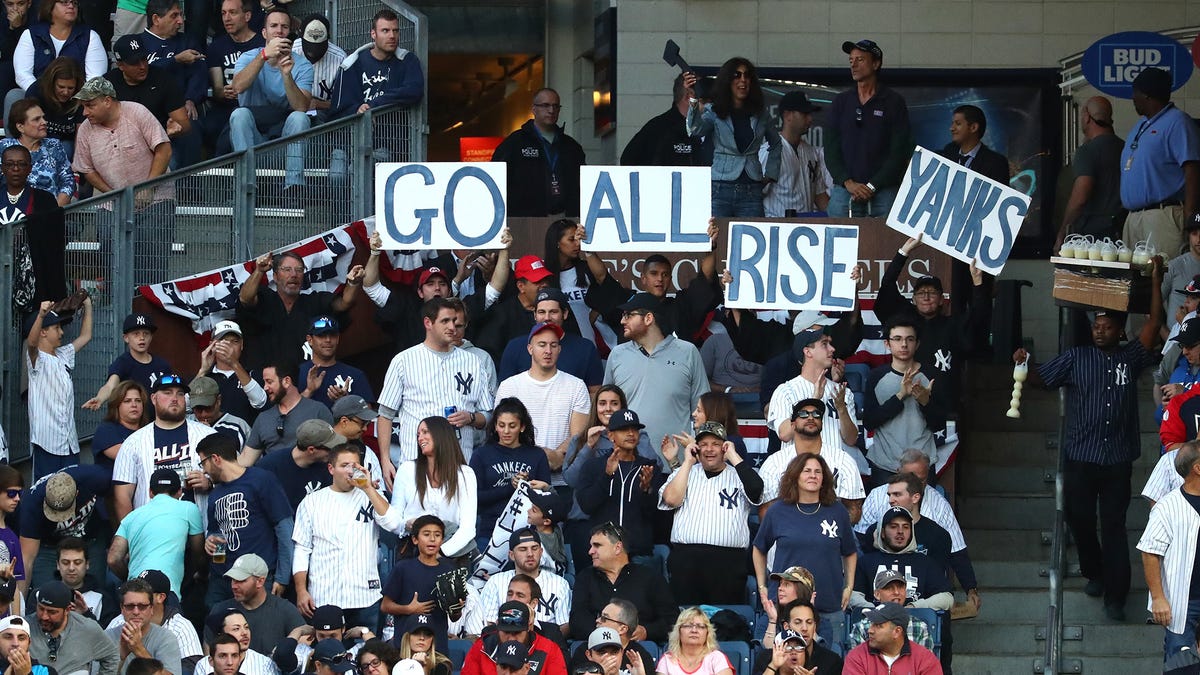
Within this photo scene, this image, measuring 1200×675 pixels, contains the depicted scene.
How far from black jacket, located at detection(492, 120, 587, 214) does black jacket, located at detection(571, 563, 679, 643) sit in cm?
491

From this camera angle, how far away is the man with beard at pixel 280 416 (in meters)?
15.4

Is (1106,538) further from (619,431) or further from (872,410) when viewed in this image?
(619,431)

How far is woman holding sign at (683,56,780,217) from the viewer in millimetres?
17766

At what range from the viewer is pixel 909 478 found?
1488cm

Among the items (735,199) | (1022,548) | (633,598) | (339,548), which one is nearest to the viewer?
(633,598)

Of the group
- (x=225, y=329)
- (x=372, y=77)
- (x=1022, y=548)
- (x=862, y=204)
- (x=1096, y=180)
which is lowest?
(x=1022, y=548)

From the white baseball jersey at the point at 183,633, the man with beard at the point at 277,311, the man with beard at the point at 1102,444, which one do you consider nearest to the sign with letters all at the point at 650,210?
the man with beard at the point at 277,311

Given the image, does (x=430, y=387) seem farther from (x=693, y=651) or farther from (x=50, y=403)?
(x=693, y=651)

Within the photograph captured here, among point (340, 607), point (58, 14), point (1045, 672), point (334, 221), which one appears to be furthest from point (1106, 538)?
point (58, 14)

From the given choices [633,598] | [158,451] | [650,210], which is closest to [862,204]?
[650,210]

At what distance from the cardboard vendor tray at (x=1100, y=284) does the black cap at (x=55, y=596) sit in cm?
718

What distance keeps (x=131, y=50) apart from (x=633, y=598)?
673 centimetres

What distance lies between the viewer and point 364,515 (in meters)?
14.4

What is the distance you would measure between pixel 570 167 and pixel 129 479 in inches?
198
